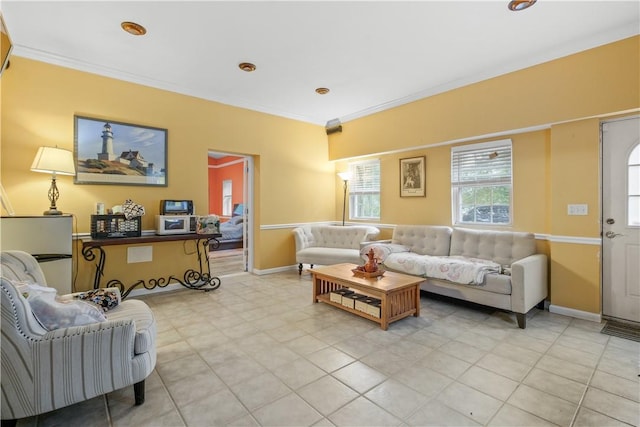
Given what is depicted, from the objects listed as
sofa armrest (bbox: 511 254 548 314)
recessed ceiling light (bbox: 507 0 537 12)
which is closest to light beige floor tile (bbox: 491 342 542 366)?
sofa armrest (bbox: 511 254 548 314)

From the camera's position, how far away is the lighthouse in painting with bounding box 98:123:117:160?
148 inches

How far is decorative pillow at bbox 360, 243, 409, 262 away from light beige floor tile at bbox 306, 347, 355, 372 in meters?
1.79

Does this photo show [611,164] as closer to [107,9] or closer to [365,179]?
[365,179]

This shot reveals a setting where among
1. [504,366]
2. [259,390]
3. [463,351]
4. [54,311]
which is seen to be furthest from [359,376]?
[54,311]

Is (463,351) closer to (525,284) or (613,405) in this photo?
(613,405)

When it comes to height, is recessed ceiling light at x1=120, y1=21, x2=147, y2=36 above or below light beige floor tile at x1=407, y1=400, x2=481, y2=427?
above

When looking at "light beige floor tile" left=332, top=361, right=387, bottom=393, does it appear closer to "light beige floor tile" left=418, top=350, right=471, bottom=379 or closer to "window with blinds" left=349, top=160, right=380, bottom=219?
"light beige floor tile" left=418, top=350, right=471, bottom=379

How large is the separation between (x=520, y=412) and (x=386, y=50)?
3.27m

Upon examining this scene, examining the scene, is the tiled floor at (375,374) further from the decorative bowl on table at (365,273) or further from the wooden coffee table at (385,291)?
the decorative bowl on table at (365,273)

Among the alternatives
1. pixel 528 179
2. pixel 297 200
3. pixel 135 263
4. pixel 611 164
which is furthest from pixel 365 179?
pixel 135 263

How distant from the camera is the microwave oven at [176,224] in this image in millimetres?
3945

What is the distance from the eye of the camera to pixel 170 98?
4.24m

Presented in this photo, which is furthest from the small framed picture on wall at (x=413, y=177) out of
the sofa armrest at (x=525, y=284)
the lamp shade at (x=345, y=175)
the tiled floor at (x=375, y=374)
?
the tiled floor at (x=375, y=374)

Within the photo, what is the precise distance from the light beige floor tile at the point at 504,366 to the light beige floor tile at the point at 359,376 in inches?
32.5
